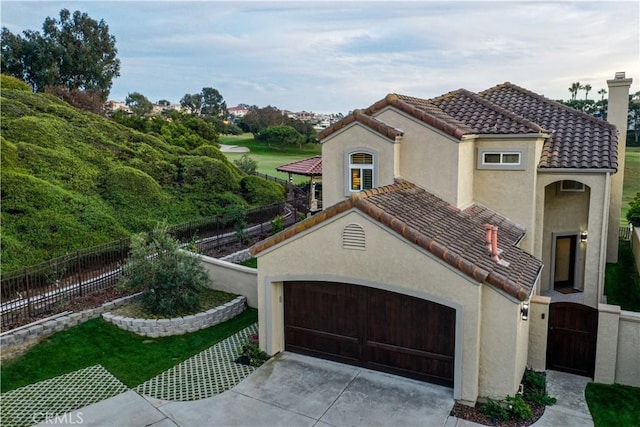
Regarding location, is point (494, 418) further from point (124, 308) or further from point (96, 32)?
point (96, 32)

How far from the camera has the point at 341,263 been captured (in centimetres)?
1141

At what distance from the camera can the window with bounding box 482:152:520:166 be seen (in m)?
14.7

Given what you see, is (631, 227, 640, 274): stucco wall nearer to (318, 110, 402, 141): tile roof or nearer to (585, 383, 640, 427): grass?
(585, 383, 640, 427): grass

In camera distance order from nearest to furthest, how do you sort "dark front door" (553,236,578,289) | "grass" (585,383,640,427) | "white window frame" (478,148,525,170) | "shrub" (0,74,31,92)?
"grass" (585,383,640,427) → "white window frame" (478,148,525,170) → "dark front door" (553,236,578,289) → "shrub" (0,74,31,92)

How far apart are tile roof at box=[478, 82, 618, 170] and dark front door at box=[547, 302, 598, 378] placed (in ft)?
16.7

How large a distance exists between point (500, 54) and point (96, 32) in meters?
47.0

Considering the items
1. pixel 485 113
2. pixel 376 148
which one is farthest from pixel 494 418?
pixel 485 113

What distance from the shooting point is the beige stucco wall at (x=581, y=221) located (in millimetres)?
14242

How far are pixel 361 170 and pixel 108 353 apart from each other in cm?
935

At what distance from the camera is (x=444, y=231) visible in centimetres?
1141

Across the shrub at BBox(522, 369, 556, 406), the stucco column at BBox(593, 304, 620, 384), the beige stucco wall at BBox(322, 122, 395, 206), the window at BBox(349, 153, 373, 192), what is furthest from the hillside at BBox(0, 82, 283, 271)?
the stucco column at BBox(593, 304, 620, 384)

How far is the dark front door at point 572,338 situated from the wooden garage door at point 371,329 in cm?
332

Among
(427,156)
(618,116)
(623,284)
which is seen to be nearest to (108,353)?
(427,156)

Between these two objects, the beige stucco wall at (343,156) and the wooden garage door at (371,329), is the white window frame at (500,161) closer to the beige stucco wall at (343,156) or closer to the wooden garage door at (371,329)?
the beige stucco wall at (343,156)
